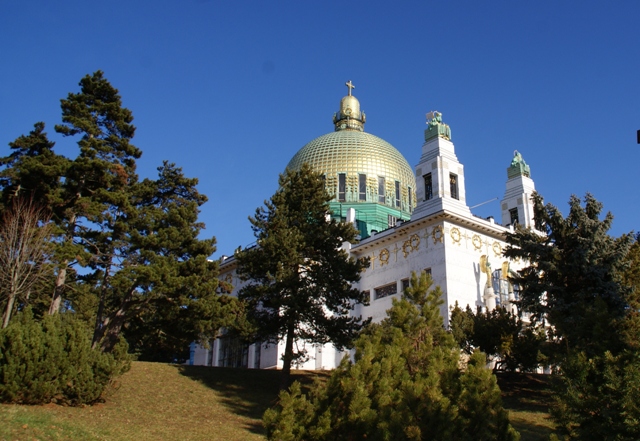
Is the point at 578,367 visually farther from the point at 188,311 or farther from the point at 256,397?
the point at 188,311

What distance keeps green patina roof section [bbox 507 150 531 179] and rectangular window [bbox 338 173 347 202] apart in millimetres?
13391

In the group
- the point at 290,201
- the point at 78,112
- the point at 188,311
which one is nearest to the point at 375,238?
the point at 290,201

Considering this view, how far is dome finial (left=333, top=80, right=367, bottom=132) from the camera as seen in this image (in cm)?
6512

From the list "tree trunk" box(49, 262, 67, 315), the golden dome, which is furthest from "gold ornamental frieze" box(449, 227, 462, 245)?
"tree trunk" box(49, 262, 67, 315)

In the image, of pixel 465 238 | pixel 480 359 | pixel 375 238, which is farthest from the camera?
pixel 375 238

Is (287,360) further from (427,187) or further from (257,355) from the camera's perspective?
(257,355)

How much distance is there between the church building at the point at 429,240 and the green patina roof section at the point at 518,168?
42 mm

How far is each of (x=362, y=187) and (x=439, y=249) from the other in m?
17.5

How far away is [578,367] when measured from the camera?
15.3 meters

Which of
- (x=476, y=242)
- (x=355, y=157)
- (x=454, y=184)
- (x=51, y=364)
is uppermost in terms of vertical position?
(x=355, y=157)

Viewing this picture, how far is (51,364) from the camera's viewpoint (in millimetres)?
20625

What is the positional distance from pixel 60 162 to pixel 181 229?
20.2 feet

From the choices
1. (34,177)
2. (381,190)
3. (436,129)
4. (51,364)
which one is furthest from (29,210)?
(381,190)

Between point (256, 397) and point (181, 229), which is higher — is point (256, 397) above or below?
below
